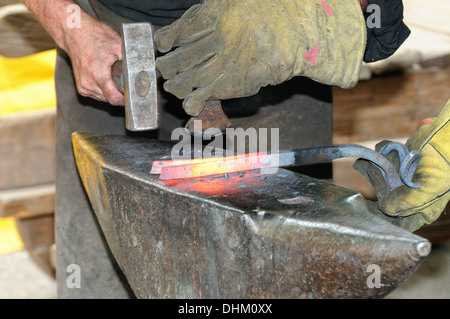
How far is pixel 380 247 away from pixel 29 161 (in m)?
2.01

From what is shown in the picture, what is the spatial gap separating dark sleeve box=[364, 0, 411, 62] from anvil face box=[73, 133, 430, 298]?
0.52m

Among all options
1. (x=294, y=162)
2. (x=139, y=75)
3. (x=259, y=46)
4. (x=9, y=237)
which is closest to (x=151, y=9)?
(x=139, y=75)

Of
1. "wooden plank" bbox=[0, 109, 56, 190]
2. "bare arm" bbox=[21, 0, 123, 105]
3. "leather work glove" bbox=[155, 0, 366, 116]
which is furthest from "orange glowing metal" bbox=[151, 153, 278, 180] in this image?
"wooden plank" bbox=[0, 109, 56, 190]

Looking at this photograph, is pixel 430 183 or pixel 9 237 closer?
pixel 430 183

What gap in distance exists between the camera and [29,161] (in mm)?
2783

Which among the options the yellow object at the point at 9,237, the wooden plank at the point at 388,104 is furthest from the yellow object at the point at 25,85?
the wooden plank at the point at 388,104

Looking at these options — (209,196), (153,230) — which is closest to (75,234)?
(153,230)

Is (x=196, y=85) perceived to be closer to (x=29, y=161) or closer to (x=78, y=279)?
(x=78, y=279)

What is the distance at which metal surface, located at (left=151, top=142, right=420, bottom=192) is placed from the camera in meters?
1.34

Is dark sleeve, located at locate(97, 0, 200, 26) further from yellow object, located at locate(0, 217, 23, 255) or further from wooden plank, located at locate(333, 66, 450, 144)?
yellow object, located at locate(0, 217, 23, 255)

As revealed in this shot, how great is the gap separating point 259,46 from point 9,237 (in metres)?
2.26

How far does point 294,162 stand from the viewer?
4.40 feet

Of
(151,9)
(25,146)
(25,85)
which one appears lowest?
(25,146)

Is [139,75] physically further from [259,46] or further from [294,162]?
[294,162]
